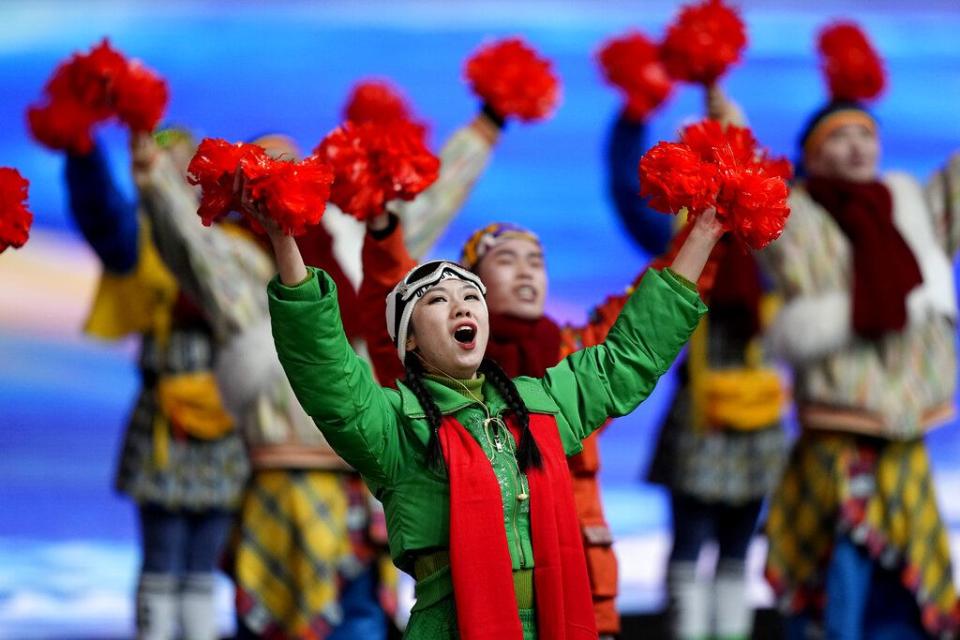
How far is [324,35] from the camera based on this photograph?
6.18 meters

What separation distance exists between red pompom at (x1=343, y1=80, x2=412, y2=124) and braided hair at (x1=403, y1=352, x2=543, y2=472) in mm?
1843

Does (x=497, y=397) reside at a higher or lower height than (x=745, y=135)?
lower

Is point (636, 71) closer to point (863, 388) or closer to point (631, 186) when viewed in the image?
point (631, 186)

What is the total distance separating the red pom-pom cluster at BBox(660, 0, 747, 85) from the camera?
4.07m

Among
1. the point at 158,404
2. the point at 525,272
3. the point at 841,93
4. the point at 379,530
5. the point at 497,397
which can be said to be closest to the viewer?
the point at 497,397

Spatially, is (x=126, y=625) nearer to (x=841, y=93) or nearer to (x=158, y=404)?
(x=158, y=404)

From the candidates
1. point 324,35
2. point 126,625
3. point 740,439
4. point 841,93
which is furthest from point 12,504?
point 841,93

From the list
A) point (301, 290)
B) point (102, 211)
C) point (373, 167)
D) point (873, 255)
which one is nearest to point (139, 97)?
point (102, 211)

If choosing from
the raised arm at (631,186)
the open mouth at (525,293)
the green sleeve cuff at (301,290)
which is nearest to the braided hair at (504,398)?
the green sleeve cuff at (301,290)

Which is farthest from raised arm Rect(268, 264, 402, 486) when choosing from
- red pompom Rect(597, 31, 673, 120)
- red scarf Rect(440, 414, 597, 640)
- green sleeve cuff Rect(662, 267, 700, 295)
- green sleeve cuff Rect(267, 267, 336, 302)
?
red pompom Rect(597, 31, 673, 120)

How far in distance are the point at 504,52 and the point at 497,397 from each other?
157 cm

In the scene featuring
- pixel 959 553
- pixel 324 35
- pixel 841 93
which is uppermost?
pixel 324 35

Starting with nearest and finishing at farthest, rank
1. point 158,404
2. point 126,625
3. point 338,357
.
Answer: point 338,357, point 158,404, point 126,625

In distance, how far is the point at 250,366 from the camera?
4.03 metres
